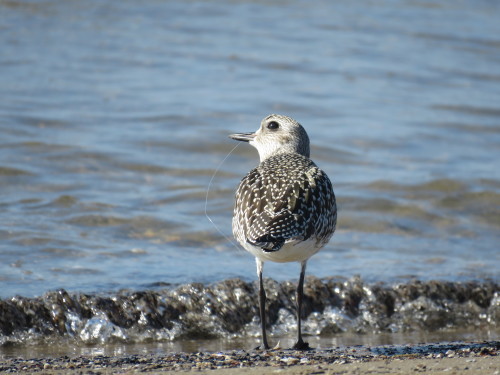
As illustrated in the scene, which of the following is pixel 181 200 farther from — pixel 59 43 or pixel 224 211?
pixel 59 43

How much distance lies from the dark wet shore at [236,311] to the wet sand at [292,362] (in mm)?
762

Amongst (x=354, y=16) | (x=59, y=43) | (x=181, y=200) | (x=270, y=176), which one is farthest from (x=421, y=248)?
(x=354, y=16)

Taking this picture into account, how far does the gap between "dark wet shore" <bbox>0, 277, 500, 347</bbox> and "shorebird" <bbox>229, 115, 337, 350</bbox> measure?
0.69 metres

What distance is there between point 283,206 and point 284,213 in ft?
0.29

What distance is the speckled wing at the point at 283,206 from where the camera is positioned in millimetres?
5812

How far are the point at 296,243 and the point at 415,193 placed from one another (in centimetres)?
518

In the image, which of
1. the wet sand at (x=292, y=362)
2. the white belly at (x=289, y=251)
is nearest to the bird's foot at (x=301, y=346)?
the wet sand at (x=292, y=362)

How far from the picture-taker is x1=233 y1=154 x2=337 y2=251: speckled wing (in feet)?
19.1

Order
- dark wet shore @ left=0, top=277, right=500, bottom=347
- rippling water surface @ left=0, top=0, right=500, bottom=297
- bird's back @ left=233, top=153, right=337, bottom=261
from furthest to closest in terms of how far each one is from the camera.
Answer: rippling water surface @ left=0, top=0, right=500, bottom=297 → dark wet shore @ left=0, top=277, right=500, bottom=347 → bird's back @ left=233, top=153, right=337, bottom=261

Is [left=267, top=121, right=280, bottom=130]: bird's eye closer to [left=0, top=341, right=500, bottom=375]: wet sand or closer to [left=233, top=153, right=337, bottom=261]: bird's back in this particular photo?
[left=233, top=153, right=337, bottom=261]: bird's back

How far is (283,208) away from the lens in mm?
5984

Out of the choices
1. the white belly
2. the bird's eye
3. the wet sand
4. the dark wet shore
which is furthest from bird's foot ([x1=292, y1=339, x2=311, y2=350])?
the bird's eye

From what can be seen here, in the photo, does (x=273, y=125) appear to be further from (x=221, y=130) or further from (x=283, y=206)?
(x=221, y=130)

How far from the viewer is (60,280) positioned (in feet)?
25.3
